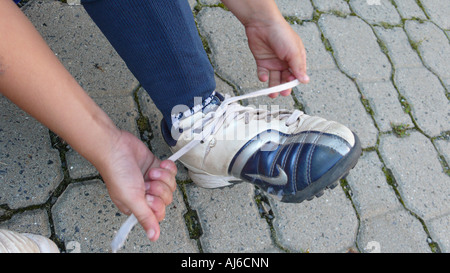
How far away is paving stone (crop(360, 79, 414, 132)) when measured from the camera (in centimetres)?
150

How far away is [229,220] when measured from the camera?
47.1 inches

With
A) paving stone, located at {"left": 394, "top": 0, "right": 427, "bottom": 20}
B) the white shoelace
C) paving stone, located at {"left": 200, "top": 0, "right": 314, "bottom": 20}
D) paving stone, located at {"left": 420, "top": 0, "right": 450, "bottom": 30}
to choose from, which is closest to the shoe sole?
the white shoelace

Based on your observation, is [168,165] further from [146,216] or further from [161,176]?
[146,216]

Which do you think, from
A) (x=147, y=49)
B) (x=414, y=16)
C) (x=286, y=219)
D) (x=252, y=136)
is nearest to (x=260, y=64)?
(x=252, y=136)

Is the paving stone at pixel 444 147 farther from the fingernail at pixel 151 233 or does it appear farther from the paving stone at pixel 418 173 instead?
the fingernail at pixel 151 233

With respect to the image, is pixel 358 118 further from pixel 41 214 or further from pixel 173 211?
pixel 41 214

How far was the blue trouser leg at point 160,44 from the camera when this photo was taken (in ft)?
2.83

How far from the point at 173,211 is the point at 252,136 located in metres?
0.38

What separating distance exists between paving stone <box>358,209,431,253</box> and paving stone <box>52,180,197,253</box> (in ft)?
2.03

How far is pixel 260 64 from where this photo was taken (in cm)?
116

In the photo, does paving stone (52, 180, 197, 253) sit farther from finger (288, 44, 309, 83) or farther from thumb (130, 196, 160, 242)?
finger (288, 44, 309, 83)

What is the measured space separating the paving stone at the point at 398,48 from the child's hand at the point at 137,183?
4.16ft

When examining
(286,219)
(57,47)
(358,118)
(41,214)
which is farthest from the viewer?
(358,118)
